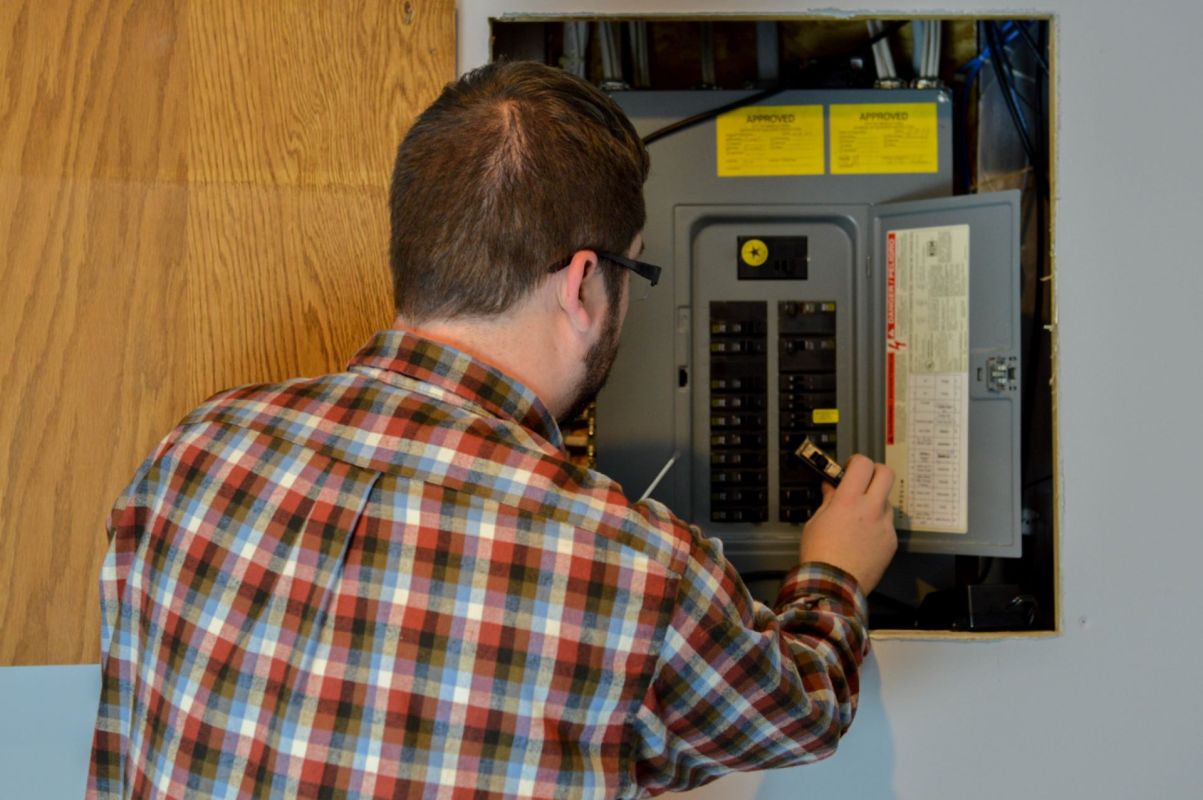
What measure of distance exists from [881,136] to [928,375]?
12.3 inches

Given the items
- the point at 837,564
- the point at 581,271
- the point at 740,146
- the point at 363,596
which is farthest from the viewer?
the point at 740,146

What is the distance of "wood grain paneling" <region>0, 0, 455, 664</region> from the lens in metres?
1.07

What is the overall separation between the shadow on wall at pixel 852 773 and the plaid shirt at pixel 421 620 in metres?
0.32

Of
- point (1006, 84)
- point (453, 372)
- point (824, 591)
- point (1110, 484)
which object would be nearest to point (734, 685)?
point (824, 591)

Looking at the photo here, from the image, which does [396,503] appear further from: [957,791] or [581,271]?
[957,791]

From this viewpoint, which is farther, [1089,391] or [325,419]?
[1089,391]

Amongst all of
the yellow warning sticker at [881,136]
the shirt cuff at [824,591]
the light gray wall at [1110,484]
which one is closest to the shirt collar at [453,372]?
the shirt cuff at [824,591]

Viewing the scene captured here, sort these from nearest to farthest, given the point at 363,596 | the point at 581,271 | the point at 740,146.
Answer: the point at 363,596 < the point at 581,271 < the point at 740,146

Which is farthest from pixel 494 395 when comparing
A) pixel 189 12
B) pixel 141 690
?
pixel 189 12

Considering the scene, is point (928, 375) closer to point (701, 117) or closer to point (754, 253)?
point (754, 253)

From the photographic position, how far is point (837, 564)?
1018mm

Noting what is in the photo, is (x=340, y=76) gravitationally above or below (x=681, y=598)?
above

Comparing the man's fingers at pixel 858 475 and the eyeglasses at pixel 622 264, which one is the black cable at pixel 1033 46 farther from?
the eyeglasses at pixel 622 264

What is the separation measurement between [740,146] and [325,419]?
2.36ft
